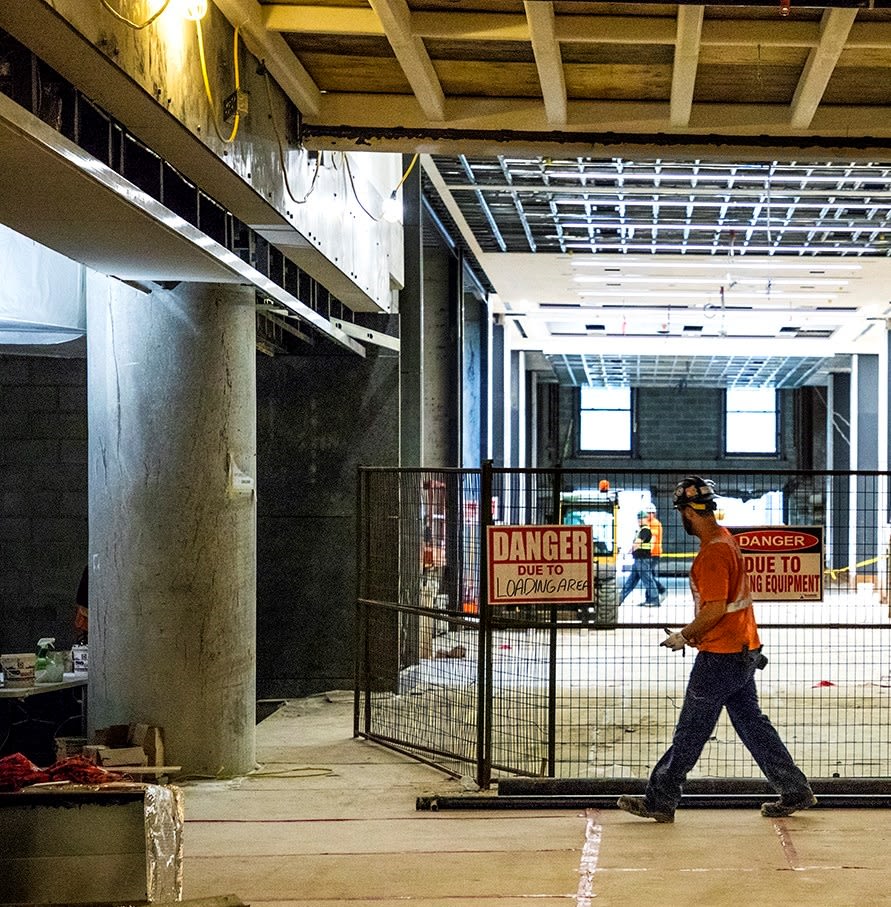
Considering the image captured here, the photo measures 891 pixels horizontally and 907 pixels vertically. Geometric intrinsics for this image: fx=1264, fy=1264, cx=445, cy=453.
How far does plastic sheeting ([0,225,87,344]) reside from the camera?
894cm

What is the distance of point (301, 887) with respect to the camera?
649 cm

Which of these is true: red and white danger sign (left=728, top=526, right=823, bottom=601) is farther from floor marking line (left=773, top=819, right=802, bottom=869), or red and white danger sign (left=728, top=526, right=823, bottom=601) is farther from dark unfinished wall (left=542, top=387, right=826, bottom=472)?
dark unfinished wall (left=542, top=387, right=826, bottom=472)

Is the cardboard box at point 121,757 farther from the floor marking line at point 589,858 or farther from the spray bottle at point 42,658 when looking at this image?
the floor marking line at point 589,858

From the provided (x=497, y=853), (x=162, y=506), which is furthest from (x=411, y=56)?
(x=497, y=853)

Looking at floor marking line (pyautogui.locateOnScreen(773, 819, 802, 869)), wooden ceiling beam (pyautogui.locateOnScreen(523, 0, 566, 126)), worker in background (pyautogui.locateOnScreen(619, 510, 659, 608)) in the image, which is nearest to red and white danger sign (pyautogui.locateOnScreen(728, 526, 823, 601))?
floor marking line (pyautogui.locateOnScreen(773, 819, 802, 869))

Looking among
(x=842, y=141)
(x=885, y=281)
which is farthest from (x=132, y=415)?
(x=885, y=281)

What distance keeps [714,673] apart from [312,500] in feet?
23.0

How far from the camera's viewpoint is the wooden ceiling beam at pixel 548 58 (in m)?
6.34

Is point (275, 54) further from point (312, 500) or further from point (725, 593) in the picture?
point (312, 500)

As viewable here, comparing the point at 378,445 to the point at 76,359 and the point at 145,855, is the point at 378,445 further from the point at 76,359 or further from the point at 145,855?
the point at 145,855

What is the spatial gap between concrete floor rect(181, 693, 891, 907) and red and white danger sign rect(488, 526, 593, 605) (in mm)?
1443

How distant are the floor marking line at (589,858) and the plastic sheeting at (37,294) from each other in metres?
5.32

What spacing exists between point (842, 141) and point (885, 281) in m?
12.3

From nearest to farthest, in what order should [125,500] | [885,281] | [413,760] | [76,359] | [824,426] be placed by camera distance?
1. [125,500]
2. [413,760]
3. [76,359]
4. [885,281]
5. [824,426]
